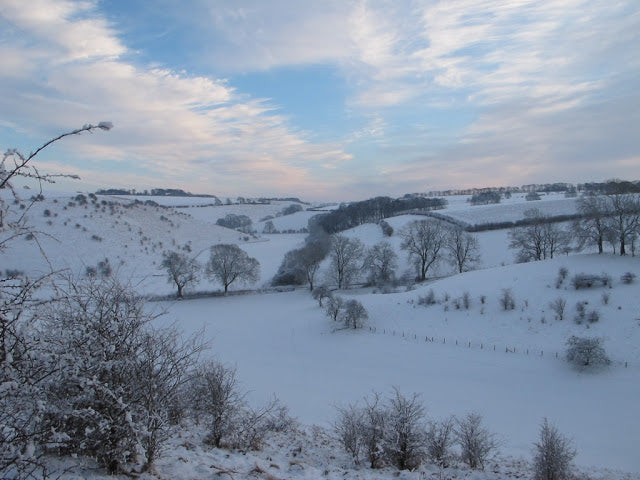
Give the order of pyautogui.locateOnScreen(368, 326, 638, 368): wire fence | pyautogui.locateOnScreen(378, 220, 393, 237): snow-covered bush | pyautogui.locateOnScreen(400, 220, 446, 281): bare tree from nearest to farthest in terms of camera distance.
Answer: pyautogui.locateOnScreen(368, 326, 638, 368): wire fence
pyautogui.locateOnScreen(400, 220, 446, 281): bare tree
pyautogui.locateOnScreen(378, 220, 393, 237): snow-covered bush

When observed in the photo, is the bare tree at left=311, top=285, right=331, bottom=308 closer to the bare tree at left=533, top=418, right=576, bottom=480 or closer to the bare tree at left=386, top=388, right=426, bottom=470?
the bare tree at left=386, top=388, right=426, bottom=470

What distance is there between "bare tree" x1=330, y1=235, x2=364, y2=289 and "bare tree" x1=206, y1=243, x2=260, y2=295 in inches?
372

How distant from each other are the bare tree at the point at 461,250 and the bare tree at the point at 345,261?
10541 mm

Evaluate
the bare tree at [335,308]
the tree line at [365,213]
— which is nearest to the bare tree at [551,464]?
the bare tree at [335,308]

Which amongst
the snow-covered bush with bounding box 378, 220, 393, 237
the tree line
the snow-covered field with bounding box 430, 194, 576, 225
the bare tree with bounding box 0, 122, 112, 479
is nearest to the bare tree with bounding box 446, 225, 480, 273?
the snow-covered bush with bounding box 378, 220, 393, 237

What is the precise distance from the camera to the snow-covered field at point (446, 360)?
10562mm

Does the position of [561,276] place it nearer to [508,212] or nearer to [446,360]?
Result: [446,360]

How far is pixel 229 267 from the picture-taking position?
42000 mm

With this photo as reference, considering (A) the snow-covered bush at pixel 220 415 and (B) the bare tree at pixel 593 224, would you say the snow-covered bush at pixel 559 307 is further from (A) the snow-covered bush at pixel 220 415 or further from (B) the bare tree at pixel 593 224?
(A) the snow-covered bush at pixel 220 415

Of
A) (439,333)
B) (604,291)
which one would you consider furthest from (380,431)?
(604,291)

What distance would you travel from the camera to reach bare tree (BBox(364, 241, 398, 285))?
44.0 m

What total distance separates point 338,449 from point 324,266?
41.6 m

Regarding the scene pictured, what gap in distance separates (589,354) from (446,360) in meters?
6.57

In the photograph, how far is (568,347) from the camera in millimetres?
20828
